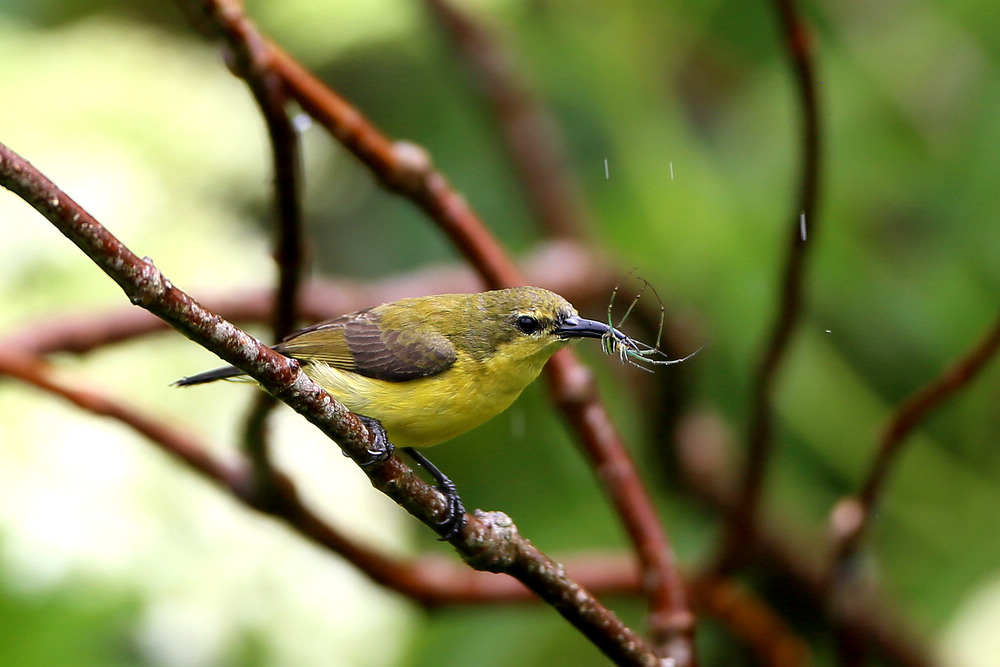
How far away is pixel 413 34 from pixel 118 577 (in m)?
2.90

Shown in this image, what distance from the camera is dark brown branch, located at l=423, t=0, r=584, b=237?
445 centimetres

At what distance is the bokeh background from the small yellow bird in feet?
2.60

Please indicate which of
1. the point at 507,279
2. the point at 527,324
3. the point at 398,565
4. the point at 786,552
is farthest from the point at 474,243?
the point at 786,552

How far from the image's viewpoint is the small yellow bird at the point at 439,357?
8.75 feet

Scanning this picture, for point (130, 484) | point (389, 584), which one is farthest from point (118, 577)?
point (389, 584)

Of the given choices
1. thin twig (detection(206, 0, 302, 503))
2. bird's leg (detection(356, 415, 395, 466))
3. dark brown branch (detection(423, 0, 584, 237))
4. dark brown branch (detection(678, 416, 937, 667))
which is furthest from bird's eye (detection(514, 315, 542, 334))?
dark brown branch (detection(423, 0, 584, 237))

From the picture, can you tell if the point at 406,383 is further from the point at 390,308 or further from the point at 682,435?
the point at 682,435

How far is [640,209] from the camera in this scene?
4.70 meters

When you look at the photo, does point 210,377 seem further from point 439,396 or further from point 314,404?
point 314,404

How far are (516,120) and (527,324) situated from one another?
79.1 inches

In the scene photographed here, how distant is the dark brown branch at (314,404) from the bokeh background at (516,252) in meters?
1.60

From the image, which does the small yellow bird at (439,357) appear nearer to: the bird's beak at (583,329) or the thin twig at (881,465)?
the bird's beak at (583,329)

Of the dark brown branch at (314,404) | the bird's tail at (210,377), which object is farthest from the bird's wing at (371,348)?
the dark brown branch at (314,404)

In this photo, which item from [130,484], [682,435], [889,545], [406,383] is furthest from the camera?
[889,545]
